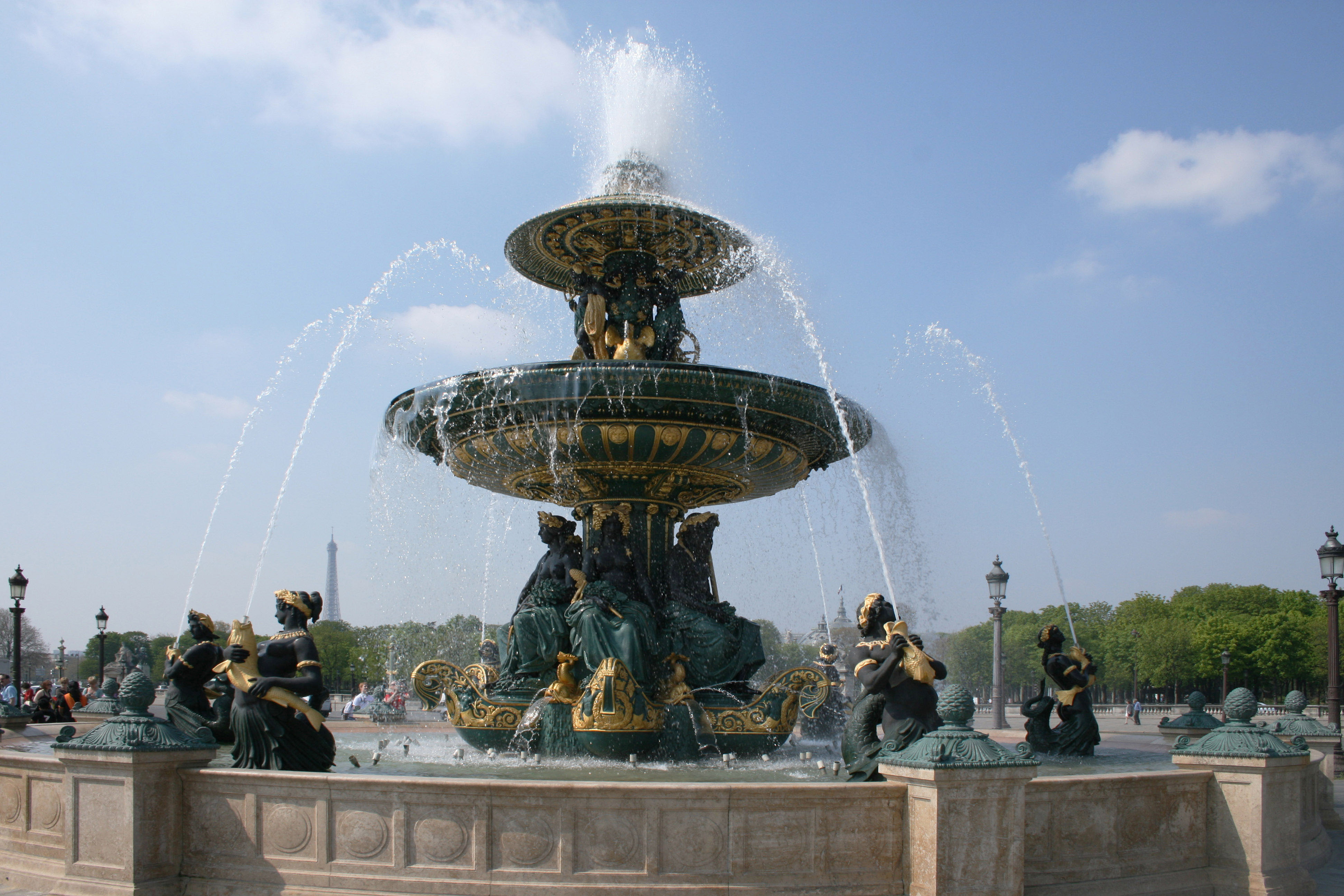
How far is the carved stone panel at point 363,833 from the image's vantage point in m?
5.57

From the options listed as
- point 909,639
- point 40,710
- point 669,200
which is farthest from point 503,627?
point 40,710

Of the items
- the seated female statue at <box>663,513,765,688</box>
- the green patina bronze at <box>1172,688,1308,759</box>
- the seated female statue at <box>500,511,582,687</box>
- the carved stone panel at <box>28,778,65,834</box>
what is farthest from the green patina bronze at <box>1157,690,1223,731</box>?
the carved stone panel at <box>28,778,65,834</box>

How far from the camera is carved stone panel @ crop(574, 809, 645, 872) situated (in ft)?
17.8

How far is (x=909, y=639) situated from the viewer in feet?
23.1

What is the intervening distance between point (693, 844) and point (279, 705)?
3.11 meters

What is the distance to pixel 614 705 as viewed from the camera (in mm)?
9445

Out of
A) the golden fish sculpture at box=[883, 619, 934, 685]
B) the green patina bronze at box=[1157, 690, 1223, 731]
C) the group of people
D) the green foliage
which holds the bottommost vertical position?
the green foliage

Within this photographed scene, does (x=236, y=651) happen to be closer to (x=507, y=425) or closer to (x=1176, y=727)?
(x=507, y=425)

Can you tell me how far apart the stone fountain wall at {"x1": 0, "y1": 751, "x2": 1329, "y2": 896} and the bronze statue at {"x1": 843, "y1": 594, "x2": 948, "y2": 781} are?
93 cm

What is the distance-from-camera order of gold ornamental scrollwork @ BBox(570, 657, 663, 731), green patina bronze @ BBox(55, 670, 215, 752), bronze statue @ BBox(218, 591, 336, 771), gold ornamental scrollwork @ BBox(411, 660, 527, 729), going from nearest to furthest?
green patina bronze @ BBox(55, 670, 215, 752), bronze statue @ BBox(218, 591, 336, 771), gold ornamental scrollwork @ BBox(570, 657, 663, 731), gold ornamental scrollwork @ BBox(411, 660, 527, 729)

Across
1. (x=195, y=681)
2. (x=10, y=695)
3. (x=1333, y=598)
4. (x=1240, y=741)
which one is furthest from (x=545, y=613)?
(x=10, y=695)

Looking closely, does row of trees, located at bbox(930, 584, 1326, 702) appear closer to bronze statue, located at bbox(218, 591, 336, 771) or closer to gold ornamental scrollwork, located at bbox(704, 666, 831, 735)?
gold ornamental scrollwork, located at bbox(704, 666, 831, 735)

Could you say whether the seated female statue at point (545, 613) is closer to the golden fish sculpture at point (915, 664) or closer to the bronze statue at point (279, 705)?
the bronze statue at point (279, 705)

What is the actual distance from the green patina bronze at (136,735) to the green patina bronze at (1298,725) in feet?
29.8
